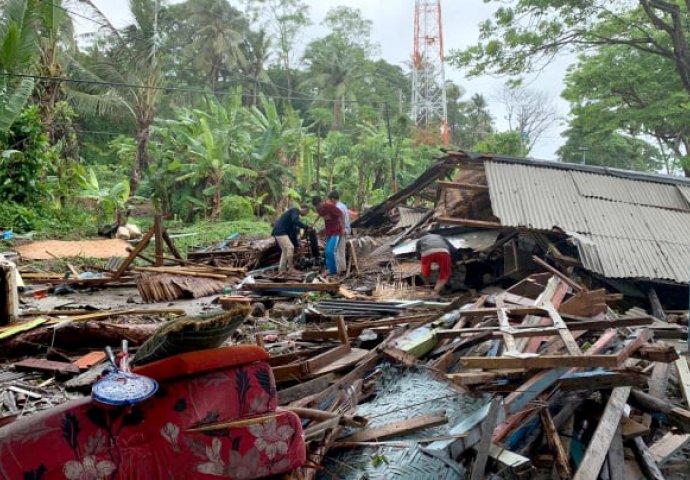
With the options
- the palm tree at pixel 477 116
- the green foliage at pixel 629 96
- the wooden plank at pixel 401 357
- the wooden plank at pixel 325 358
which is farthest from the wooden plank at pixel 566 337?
the palm tree at pixel 477 116

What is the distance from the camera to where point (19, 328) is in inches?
195

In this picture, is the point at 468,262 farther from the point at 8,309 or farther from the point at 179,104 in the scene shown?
the point at 179,104

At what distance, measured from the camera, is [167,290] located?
316 inches

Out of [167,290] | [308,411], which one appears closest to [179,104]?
[167,290]

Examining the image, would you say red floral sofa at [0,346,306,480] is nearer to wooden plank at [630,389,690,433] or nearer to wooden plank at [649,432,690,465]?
wooden plank at [649,432,690,465]

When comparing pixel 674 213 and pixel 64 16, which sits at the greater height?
pixel 64 16

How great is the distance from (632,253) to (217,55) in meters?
30.0

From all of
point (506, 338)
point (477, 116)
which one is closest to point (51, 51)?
point (506, 338)

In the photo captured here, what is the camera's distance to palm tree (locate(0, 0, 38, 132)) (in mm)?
10922

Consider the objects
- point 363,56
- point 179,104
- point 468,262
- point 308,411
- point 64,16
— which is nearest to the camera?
point 308,411

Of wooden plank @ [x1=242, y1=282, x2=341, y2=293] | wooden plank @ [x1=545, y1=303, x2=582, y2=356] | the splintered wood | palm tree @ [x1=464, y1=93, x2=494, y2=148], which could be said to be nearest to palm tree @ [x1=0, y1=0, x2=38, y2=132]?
the splintered wood

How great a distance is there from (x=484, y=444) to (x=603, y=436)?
89 centimetres

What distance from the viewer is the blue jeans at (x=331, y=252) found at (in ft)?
31.9

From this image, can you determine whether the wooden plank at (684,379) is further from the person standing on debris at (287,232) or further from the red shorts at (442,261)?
the person standing on debris at (287,232)
